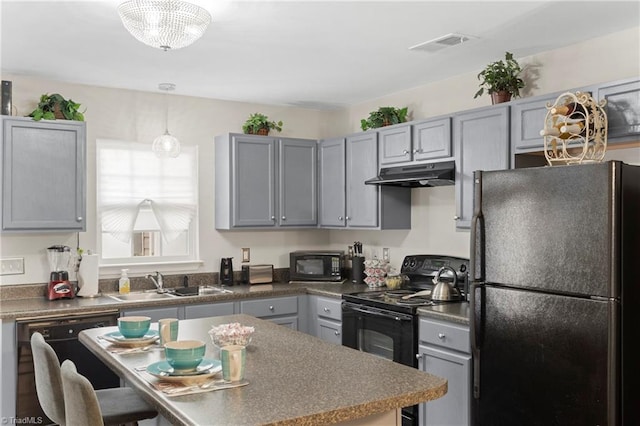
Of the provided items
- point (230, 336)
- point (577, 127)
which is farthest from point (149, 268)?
point (577, 127)

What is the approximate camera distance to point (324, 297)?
182 inches

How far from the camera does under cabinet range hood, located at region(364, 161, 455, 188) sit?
393 centimetres

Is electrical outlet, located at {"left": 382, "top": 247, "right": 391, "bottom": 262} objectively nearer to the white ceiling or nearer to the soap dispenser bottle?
the white ceiling

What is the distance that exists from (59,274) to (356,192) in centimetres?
235

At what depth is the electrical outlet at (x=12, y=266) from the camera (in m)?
4.10

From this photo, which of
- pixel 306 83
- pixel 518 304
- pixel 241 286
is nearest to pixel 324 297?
pixel 241 286

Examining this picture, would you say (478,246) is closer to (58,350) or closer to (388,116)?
(388,116)

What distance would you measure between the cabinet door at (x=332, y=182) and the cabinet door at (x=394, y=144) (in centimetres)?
50

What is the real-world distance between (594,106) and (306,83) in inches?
87.9

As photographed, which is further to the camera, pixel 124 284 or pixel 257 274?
pixel 257 274

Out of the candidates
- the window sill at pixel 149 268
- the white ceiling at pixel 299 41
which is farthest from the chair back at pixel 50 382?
the window sill at pixel 149 268

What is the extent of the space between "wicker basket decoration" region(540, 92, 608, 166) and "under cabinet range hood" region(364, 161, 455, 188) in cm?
84

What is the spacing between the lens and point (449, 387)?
136 inches

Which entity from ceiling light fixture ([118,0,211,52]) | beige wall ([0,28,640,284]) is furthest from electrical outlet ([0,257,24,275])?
ceiling light fixture ([118,0,211,52])
